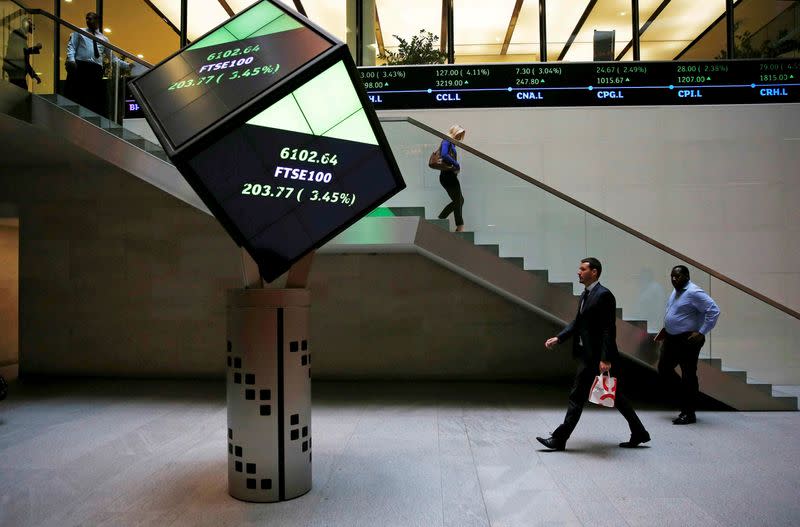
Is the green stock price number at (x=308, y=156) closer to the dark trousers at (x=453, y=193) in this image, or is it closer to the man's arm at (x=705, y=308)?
the dark trousers at (x=453, y=193)

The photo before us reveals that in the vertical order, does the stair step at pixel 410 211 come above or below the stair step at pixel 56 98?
below

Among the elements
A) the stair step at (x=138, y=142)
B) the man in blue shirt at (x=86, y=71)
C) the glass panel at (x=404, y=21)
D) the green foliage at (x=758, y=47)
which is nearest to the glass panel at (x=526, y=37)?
the glass panel at (x=404, y=21)

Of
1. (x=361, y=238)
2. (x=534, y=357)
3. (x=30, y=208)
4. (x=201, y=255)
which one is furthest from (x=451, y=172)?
(x=30, y=208)

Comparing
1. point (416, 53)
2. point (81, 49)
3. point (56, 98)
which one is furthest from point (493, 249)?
point (81, 49)

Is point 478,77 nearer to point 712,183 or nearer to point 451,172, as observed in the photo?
point 451,172

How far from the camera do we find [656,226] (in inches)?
396

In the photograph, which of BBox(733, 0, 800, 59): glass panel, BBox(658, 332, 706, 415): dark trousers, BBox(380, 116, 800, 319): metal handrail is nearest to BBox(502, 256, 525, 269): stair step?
BBox(380, 116, 800, 319): metal handrail

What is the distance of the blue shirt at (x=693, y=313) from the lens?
7.23 m

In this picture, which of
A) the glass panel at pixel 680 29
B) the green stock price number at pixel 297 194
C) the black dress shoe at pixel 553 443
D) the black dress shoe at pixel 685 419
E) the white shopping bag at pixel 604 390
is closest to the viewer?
the green stock price number at pixel 297 194

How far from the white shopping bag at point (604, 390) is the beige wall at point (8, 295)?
Answer: 475 inches

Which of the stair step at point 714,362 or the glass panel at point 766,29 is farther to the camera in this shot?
the glass panel at point 766,29

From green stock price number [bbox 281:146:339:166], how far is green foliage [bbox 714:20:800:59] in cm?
919

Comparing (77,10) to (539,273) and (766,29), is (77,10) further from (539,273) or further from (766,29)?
(766,29)

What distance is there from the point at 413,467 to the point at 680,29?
31.0 ft
